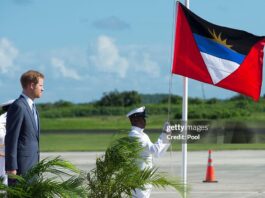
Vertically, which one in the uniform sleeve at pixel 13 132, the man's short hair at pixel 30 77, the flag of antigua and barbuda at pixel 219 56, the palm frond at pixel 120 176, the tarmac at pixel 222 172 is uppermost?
the flag of antigua and barbuda at pixel 219 56

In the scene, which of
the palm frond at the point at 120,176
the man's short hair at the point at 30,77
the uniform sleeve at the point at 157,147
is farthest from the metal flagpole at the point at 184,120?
the palm frond at the point at 120,176

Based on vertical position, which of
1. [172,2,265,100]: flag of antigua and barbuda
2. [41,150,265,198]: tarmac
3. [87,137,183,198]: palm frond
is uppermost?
[172,2,265,100]: flag of antigua and barbuda

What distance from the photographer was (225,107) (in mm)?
62062

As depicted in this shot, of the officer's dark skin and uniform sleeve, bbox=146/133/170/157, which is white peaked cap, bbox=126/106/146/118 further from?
uniform sleeve, bbox=146/133/170/157

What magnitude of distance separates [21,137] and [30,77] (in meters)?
0.58

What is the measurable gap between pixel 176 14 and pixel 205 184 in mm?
8036

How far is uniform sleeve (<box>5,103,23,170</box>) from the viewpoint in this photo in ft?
27.2

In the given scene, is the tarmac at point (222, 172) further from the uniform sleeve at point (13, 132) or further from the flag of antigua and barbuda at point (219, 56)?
the uniform sleeve at point (13, 132)

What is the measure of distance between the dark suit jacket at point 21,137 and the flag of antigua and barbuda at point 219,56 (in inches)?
146

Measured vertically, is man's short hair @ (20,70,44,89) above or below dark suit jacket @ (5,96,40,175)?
above

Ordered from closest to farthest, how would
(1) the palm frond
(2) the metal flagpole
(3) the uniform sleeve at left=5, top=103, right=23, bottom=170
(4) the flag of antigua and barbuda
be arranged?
(1) the palm frond
(3) the uniform sleeve at left=5, top=103, right=23, bottom=170
(2) the metal flagpole
(4) the flag of antigua and barbuda

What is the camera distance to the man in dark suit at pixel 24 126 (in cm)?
836

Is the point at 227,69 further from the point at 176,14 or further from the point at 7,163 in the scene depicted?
the point at 7,163

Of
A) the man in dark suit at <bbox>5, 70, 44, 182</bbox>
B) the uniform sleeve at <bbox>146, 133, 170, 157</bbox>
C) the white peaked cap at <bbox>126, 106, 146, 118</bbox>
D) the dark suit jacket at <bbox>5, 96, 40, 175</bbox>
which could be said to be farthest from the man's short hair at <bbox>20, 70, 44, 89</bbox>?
the uniform sleeve at <bbox>146, 133, 170, 157</bbox>
